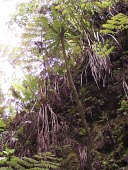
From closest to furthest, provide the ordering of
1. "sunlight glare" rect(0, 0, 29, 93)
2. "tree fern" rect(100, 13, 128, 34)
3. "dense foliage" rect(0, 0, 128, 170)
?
"dense foliage" rect(0, 0, 128, 170)
"tree fern" rect(100, 13, 128, 34)
"sunlight glare" rect(0, 0, 29, 93)

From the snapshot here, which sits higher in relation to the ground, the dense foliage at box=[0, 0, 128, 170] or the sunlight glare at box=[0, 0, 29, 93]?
the sunlight glare at box=[0, 0, 29, 93]

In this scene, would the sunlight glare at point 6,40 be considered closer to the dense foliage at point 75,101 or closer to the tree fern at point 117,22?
the dense foliage at point 75,101

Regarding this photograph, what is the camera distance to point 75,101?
355 cm

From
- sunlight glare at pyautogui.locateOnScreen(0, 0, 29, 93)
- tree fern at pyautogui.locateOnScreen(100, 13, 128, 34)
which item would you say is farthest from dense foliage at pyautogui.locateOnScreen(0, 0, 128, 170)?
sunlight glare at pyautogui.locateOnScreen(0, 0, 29, 93)

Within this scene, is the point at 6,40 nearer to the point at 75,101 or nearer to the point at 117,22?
the point at 75,101

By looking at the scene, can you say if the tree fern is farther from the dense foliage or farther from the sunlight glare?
the sunlight glare

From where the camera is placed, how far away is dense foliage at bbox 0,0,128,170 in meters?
2.75

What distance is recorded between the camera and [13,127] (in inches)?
157

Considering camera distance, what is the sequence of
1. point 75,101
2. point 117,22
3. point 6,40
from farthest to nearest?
point 6,40 → point 75,101 → point 117,22

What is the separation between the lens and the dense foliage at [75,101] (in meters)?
2.75

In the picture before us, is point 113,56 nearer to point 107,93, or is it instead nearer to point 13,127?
point 107,93

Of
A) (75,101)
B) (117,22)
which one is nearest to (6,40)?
(75,101)

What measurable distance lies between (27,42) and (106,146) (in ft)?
11.0

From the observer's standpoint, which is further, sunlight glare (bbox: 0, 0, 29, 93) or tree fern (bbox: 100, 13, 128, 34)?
sunlight glare (bbox: 0, 0, 29, 93)
